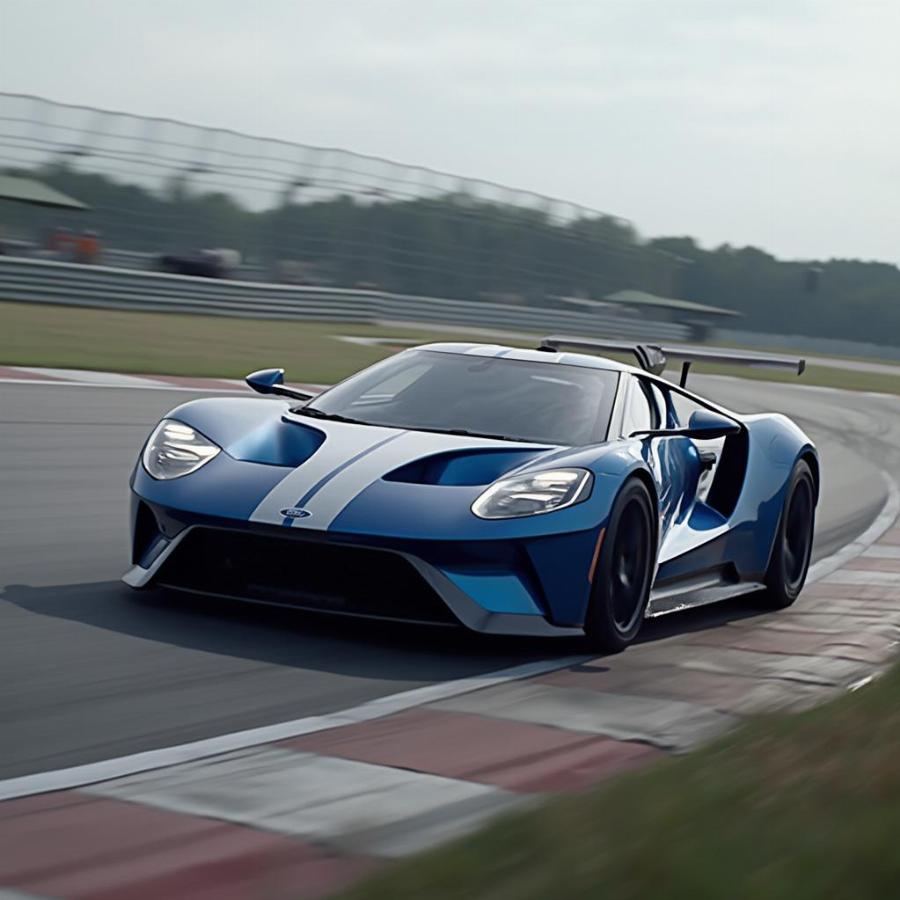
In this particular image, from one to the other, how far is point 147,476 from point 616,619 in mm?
1666

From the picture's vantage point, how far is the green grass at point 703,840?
2.63 meters

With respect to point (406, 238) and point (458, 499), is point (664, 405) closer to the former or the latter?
point (458, 499)

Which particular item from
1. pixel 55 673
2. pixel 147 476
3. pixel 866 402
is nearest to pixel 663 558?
pixel 147 476

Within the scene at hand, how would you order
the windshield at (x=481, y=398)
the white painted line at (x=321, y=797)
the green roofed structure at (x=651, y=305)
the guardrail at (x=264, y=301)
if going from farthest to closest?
the green roofed structure at (x=651, y=305), the guardrail at (x=264, y=301), the windshield at (x=481, y=398), the white painted line at (x=321, y=797)

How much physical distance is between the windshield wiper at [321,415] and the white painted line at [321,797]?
90.8 inches

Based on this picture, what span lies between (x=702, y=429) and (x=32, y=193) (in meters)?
21.0

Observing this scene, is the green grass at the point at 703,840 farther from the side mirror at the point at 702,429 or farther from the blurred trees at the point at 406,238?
the blurred trees at the point at 406,238

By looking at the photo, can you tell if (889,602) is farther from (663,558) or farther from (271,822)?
(271,822)

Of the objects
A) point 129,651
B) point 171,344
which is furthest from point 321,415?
point 171,344

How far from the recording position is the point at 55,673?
4805 millimetres

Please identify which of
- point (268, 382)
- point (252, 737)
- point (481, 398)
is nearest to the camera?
point (252, 737)

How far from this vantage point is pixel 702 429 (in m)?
6.58

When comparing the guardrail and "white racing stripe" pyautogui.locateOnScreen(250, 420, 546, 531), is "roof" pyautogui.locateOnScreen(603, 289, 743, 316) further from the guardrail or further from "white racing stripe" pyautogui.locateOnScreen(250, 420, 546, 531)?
"white racing stripe" pyautogui.locateOnScreen(250, 420, 546, 531)

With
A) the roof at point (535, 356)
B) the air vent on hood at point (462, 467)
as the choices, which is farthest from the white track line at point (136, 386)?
the air vent on hood at point (462, 467)
